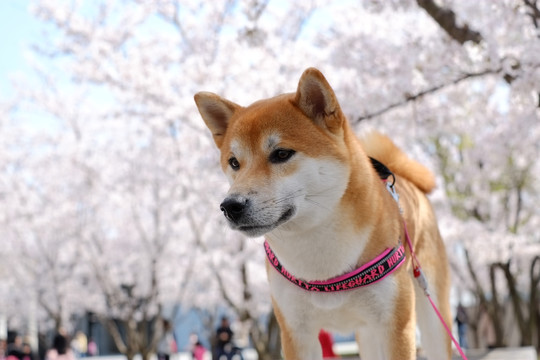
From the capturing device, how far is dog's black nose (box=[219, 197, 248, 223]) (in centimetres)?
242

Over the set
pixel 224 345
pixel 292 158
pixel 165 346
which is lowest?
pixel 165 346

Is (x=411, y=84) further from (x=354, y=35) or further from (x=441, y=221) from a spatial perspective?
(x=441, y=221)

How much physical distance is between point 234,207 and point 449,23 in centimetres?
411

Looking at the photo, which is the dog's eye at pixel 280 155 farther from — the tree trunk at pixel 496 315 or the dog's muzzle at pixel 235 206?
the tree trunk at pixel 496 315

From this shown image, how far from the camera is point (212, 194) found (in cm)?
1264

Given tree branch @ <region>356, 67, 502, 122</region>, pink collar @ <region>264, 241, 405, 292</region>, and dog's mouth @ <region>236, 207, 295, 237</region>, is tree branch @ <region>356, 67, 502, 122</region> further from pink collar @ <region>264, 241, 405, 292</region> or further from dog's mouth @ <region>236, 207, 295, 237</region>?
dog's mouth @ <region>236, 207, 295, 237</region>

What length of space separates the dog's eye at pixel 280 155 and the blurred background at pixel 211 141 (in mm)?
1943

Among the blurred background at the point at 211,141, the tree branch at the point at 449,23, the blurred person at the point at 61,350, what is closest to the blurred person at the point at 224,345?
the blurred background at the point at 211,141

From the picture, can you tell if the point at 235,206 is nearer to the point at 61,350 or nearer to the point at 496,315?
the point at 61,350

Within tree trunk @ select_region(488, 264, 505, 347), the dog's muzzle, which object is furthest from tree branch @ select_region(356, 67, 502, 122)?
tree trunk @ select_region(488, 264, 505, 347)

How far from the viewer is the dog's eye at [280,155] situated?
265 cm

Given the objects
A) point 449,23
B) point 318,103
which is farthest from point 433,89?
point 318,103

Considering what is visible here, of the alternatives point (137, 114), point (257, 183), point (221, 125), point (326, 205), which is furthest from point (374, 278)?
point (137, 114)

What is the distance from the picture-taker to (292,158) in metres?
2.65
